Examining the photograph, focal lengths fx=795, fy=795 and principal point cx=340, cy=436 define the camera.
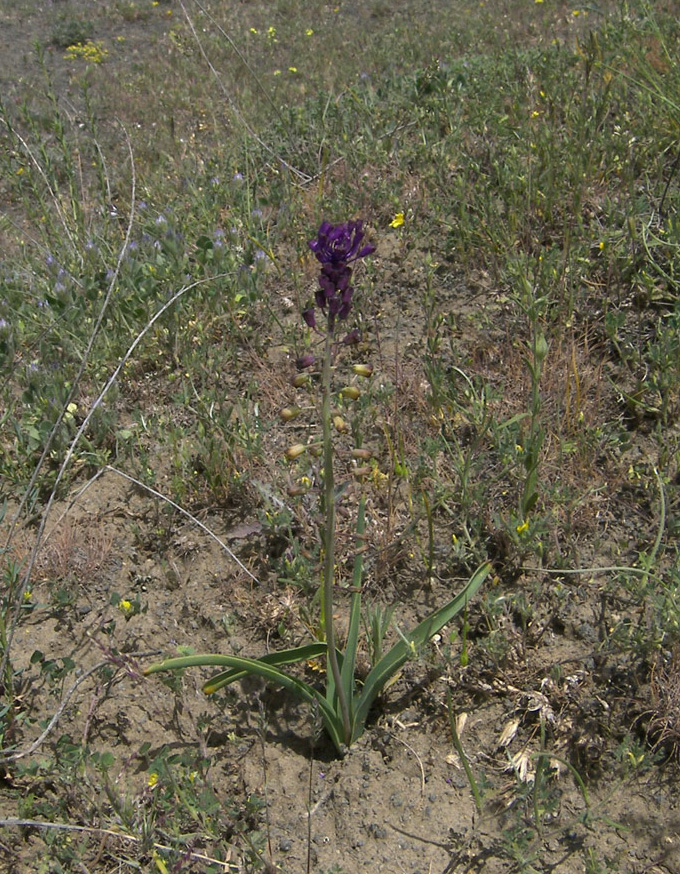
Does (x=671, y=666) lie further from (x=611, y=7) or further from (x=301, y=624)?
(x=611, y=7)

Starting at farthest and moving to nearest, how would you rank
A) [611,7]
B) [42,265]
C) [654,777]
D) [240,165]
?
[611,7], [240,165], [42,265], [654,777]

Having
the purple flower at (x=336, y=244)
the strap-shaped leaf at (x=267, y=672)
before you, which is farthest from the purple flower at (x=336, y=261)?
the strap-shaped leaf at (x=267, y=672)

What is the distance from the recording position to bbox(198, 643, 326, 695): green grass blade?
2184 millimetres

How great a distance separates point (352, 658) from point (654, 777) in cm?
87

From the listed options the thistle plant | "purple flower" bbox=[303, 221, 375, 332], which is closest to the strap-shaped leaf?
the thistle plant

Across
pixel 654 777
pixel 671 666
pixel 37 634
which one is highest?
pixel 37 634

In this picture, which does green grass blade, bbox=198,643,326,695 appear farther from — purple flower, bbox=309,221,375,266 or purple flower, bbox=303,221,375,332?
purple flower, bbox=309,221,375,266

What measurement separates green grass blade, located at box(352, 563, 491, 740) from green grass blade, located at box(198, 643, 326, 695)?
17 cm

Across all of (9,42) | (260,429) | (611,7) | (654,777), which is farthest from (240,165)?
(9,42)

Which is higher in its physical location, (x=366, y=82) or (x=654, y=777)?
(x=366, y=82)

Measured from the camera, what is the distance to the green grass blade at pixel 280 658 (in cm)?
218

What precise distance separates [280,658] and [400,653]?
33 centimetres

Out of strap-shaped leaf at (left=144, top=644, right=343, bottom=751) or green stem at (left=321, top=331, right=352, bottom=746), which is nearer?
green stem at (left=321, top=331, right=352, bottom=746)

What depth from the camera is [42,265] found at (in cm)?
424
